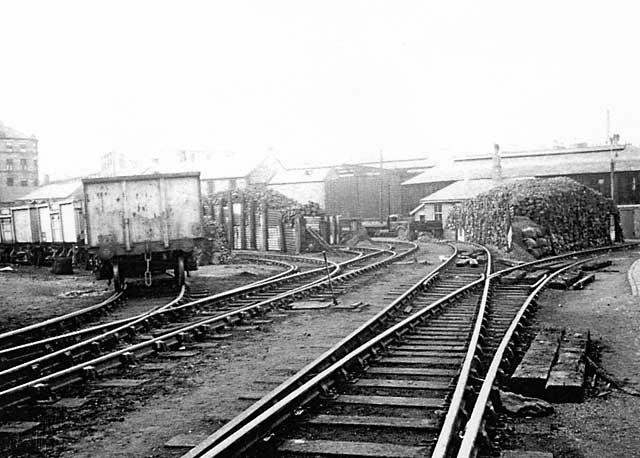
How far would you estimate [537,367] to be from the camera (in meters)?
6.93

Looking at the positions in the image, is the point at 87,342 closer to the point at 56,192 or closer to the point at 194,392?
the point at 194,392

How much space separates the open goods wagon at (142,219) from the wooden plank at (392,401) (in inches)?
375

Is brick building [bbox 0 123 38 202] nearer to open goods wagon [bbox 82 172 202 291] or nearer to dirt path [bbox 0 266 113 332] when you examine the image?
dirt path [bbox 0 266 113 332]

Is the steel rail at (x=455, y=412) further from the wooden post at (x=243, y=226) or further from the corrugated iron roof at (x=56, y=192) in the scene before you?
the corrugated iron roof at (x=56, y=192)

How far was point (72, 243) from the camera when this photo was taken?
72.4 feet

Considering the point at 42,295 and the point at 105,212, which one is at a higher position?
the point at 105,212

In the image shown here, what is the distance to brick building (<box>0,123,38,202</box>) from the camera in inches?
2997

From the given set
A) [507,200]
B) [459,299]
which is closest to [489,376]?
[459,299]

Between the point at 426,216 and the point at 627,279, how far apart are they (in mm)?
28700

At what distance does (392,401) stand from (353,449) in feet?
4.12

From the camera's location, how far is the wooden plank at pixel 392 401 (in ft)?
19.3

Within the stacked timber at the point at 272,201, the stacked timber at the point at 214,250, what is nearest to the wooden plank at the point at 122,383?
the stacked timber at the point at 214,250

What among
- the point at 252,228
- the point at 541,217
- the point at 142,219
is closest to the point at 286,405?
the point at 142,219

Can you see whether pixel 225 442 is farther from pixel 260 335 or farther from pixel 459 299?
Answer: pixel 459 299
